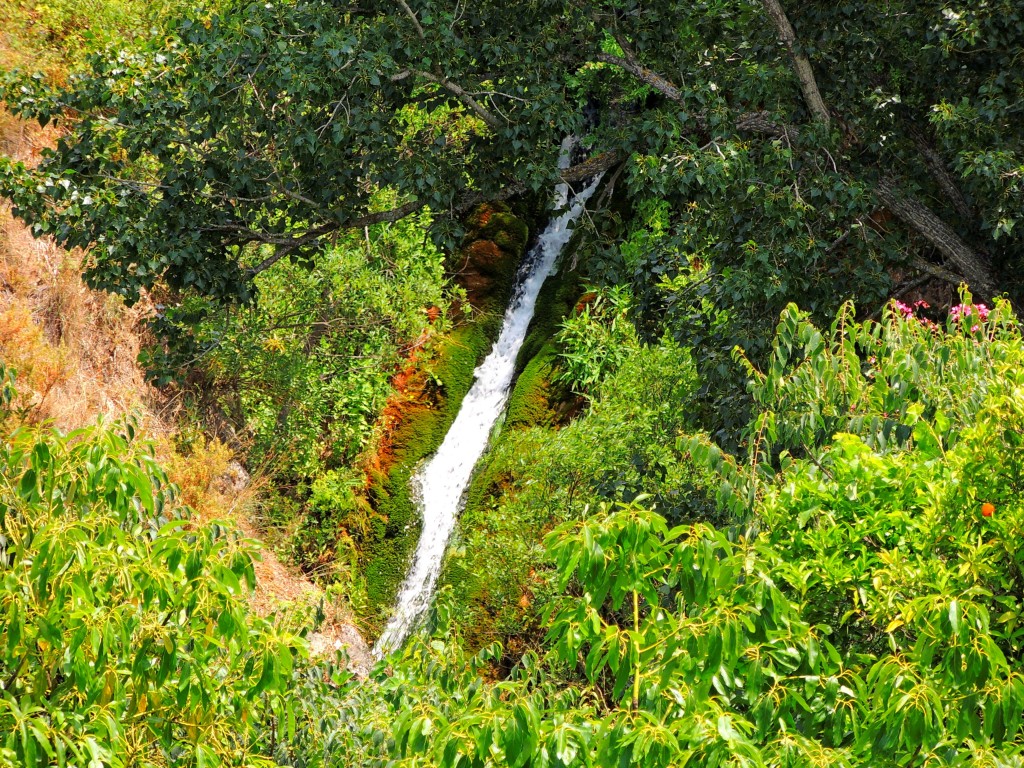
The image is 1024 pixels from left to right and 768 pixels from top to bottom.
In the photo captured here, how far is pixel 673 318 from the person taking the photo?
29.5ft

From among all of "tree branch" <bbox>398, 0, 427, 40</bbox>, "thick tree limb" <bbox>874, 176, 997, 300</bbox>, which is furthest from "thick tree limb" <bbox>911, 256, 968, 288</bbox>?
"tree branch" <bbox>398, 0, 427, 40</bbox>

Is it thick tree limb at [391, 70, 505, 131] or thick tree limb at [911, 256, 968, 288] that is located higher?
thick tree limb at [391, 70, 505, 131]

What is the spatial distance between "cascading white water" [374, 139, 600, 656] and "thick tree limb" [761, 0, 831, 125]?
3490mm

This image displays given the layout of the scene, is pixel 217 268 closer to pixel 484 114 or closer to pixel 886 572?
pixel 484 114

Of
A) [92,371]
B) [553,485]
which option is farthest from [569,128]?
[92,371]

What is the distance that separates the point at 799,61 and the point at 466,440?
21.4 feet

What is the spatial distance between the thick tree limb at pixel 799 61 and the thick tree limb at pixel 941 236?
2.52 ft

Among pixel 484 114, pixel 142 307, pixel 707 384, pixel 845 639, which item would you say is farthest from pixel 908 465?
pixel 142 307

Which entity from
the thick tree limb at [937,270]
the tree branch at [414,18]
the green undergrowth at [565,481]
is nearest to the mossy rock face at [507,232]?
the green undergrowth at [565,481]

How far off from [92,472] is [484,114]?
5328 millimetres

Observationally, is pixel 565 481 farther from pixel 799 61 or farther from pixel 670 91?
pixel 799 61

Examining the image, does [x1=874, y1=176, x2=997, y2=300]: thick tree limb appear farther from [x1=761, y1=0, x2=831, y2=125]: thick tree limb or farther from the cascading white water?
the cascading white water

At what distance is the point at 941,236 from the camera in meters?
8.98

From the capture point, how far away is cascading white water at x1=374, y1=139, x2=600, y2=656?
504 inches
